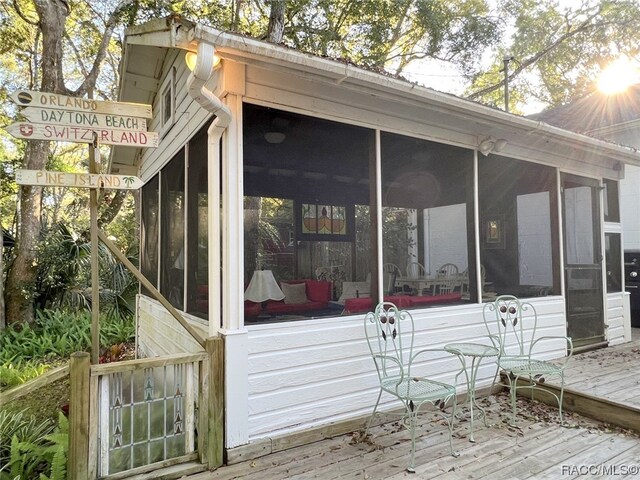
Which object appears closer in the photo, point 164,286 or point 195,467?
point 195,467

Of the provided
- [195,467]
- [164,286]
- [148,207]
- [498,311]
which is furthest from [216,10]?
[195,467]

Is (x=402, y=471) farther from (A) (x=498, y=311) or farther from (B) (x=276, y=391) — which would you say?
(A) (x=498, y=311)

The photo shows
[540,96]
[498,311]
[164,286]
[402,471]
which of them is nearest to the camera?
[402,471]

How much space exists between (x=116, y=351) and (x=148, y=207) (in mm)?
2298

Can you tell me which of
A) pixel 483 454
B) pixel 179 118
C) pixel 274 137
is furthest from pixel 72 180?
pixel 483 454

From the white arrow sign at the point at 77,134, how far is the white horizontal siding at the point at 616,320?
589 cm

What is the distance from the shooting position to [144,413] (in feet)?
7.58

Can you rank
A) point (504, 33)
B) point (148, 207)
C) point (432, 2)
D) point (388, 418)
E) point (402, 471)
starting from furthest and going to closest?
1. point (504, 33)
2. point (432, 2)
3. point (148, 207)
4. point (388, 418)
5. point (402, 471)

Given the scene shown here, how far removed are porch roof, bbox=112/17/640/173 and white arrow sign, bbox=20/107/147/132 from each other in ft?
1.59

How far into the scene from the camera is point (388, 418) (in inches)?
122

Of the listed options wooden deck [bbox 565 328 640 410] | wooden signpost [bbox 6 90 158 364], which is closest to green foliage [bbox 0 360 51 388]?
wooden signpost [bbox 6 90 158 364]

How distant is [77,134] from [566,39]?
1460 centimetres

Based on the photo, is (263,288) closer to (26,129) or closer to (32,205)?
(26,129)

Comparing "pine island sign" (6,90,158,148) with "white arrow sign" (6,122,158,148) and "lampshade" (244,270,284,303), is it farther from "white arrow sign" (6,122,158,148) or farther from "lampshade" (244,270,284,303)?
"lampshade" (244,270,284,303)
